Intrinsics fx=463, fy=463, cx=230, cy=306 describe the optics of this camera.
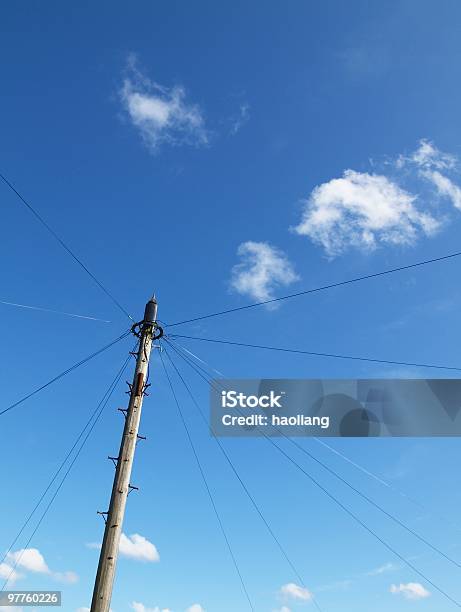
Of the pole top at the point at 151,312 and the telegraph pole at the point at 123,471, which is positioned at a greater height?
the pole top at the point at 151,312

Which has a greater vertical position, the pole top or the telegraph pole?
the pole top

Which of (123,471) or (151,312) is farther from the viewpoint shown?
(151,312)

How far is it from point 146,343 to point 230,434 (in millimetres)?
4992

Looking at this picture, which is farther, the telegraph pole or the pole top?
the pole top

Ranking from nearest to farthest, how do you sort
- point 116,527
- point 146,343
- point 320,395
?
point 116,527 → point 146,343 → point 320,395

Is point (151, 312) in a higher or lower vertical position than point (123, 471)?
higher

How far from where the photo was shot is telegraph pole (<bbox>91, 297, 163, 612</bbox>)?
964 centimetres

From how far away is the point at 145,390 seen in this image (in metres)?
12.3

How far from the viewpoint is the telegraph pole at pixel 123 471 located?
31.6ft

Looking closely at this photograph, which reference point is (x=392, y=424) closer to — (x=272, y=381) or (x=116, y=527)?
(x=272, y=381)

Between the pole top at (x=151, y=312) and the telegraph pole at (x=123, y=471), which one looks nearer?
the telegraph pole at (x=123, y=471)

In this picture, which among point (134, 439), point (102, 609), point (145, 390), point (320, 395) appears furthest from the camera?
point (320, 395)

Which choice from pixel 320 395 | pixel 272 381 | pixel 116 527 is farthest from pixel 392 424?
pixel 116 527

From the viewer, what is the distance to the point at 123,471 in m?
10.9
